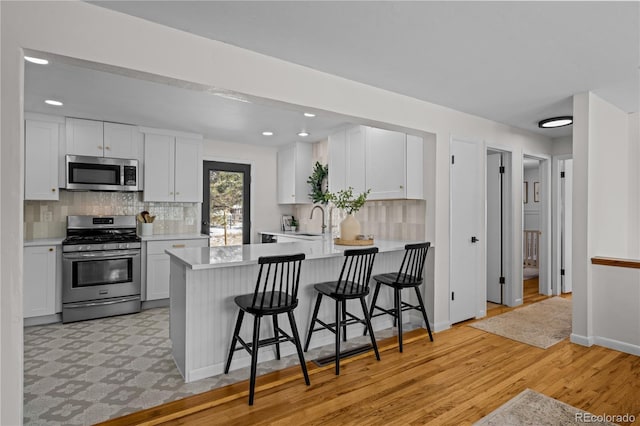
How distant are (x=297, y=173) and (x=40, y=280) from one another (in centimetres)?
360

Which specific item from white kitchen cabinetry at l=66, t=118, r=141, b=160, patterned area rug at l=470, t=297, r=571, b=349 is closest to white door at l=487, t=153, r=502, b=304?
patterned area rug at l=470, t=297, r=571, b=349

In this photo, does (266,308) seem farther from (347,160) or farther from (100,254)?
(100,254)

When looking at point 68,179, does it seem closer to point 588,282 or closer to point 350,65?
point 350,65

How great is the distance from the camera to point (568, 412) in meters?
2.27

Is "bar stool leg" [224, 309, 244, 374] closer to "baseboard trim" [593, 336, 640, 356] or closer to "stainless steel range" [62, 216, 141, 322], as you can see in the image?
"stainless steel range" [62, 216, 141, 322]

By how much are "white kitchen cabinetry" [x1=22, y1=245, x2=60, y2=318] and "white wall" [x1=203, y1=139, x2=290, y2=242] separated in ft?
8.69

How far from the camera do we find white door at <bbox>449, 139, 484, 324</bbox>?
3949 mm

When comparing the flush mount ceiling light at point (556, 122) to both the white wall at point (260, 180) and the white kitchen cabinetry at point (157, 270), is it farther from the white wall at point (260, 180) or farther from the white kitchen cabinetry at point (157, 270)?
the white kitchen cabinetry at point (157, 270)

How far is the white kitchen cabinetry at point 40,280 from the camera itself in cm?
389

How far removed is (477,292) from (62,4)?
455cm

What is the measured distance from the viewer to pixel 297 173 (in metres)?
5.75

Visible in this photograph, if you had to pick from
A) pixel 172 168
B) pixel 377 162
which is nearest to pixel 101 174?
pixel 172 168

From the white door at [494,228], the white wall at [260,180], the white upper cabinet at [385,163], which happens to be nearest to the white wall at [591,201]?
the white door at [494,228]

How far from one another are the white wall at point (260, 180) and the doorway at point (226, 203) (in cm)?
9
